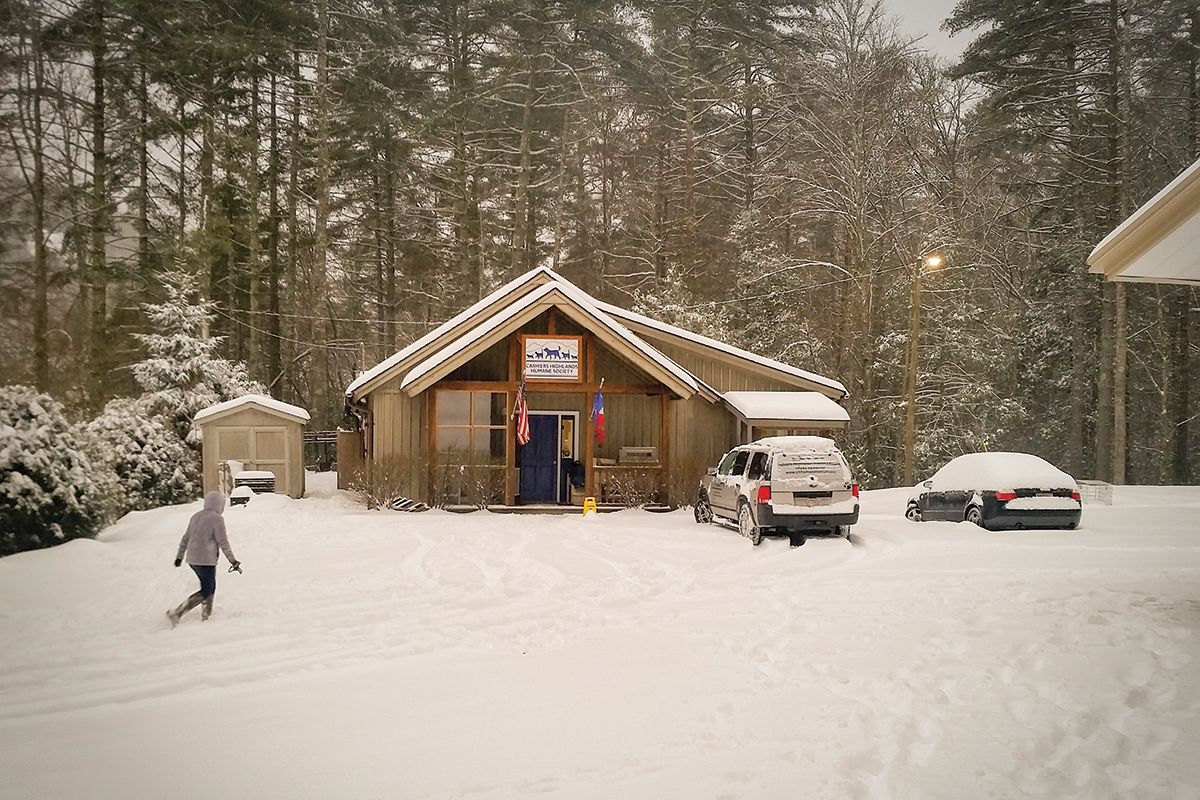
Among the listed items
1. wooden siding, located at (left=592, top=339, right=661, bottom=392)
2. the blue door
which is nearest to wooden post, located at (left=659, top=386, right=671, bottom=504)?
wooden siding, located at (left=592, top=339, right=661, bottom=392)

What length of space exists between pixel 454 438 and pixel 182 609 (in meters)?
11.0

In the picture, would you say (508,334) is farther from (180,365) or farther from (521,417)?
(180,365)

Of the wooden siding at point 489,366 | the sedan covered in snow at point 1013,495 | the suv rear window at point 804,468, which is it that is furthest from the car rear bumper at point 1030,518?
the wooden siding at point 489,366

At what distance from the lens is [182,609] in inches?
290

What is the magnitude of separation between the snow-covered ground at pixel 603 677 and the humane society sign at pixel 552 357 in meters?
6.73

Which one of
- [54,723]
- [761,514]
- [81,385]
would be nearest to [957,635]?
[761,514]

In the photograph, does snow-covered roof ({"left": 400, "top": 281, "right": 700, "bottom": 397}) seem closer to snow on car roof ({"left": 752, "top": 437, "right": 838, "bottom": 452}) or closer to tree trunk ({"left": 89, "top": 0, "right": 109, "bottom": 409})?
snow on car roof ({"left": 752, "top": 437, "right": 838, "bottom": 452})

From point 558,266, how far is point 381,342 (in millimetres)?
7837

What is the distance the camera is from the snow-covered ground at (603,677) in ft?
13.8

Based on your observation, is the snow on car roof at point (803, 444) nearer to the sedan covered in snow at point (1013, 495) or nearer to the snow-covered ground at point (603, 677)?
the snow-covered ground at point (603, 677)

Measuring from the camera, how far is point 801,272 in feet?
88.4

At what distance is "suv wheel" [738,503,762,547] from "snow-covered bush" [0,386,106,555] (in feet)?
31.9

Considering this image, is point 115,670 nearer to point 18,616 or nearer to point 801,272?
point 18,616

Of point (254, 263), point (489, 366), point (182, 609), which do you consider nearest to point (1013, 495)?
point (489, 366)
